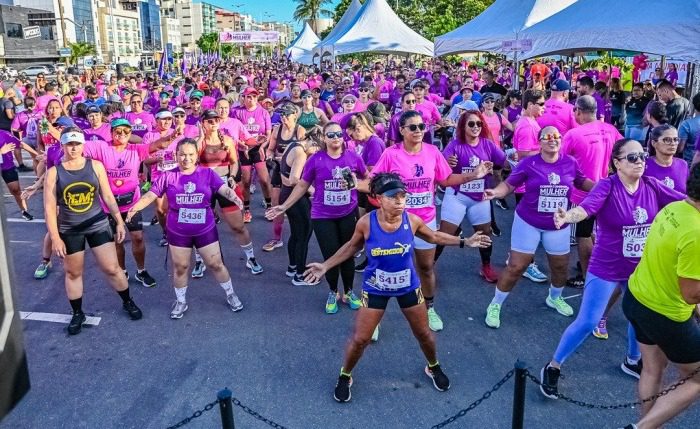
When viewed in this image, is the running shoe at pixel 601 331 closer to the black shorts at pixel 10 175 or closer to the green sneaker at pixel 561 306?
the green sneaker at pixel 561 306

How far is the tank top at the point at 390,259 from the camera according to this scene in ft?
12.2

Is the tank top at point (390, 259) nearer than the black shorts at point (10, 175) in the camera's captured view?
Yes

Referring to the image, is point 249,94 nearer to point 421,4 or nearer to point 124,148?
point 124,148

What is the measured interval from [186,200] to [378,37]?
531 inches

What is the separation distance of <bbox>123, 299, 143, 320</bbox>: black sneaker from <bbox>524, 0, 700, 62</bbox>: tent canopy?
732 cm

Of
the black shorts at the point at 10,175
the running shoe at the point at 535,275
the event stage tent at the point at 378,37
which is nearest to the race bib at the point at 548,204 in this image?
the running shoe at the point at 535,275

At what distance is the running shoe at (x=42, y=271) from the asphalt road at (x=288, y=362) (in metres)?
0.25

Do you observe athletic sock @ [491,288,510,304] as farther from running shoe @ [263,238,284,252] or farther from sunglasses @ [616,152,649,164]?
running shoe @ [263,238,284,252]

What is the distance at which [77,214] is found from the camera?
4.93m

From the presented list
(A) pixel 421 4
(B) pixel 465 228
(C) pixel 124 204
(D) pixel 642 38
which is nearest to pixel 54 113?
(C) pixel 124 204

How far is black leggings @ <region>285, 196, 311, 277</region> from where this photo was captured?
606 cm

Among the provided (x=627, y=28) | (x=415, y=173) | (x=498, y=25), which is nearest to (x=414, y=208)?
(x=415, y=173)

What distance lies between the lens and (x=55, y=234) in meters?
4.84

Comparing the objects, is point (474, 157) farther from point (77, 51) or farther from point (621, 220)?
point (77, 51)
